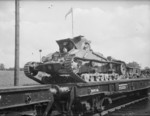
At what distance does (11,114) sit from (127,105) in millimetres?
8258

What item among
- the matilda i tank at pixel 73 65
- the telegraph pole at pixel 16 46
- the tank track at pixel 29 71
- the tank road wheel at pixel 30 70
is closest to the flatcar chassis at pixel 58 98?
the matilda i tank at pixel 73 65

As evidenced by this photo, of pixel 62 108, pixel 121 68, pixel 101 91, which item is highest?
pixel 121 68

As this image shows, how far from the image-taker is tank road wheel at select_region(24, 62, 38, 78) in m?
10.5

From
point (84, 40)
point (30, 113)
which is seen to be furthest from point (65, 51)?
point (30, 113)

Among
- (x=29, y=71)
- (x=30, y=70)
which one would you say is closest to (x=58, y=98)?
(x=29, y=71)

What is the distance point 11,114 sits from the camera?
5605 mm

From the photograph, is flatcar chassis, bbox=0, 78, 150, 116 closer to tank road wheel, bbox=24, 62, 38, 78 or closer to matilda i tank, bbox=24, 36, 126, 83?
matilda i tank, bbox=24, 36, 126, 83

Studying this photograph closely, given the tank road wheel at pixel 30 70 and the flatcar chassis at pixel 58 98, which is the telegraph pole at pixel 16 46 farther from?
the flatcar chassis at pixel 58 98

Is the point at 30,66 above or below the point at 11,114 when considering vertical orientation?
above

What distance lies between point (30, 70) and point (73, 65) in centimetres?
270

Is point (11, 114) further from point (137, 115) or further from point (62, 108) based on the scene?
point (137, 115)

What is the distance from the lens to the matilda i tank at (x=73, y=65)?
31.7ft

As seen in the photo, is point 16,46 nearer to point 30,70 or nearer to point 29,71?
point 30,70

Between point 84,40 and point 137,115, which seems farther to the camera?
point 84,40
